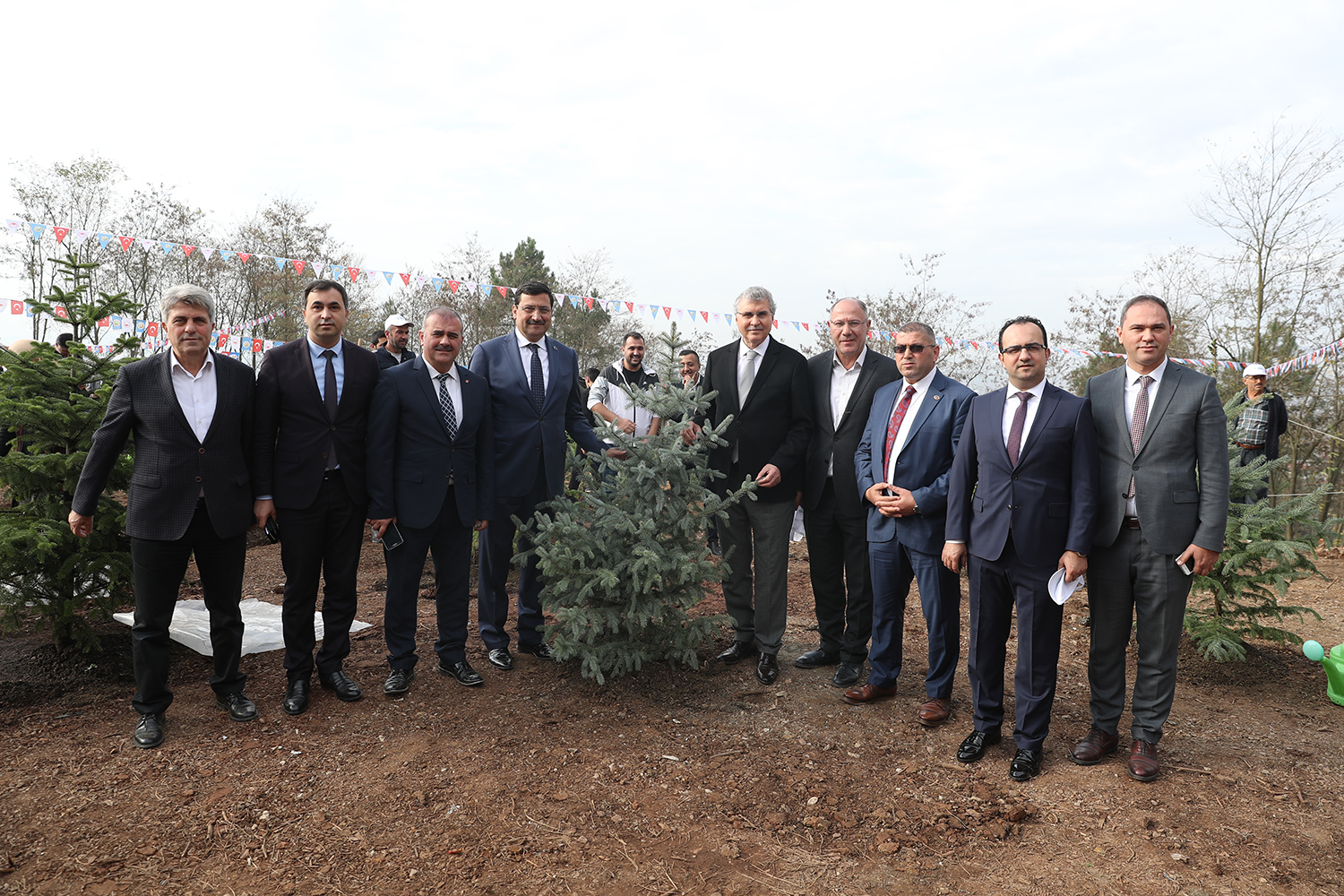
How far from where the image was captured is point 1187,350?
15.9 meters

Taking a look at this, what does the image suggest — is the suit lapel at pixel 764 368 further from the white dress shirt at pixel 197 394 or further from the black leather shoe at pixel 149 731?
the black leather shoe at pixel 149 731

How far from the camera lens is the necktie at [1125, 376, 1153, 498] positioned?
144 inches

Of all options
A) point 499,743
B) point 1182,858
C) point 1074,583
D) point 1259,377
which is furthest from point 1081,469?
point 1259,377

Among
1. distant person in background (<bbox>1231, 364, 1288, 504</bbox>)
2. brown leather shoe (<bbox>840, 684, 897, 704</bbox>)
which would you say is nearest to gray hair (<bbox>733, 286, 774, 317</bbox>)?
brown leather shoe (<bbox>840, 684, 897, 704</bbox>)

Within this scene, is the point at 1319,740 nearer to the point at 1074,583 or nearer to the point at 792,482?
the point at 1074,583

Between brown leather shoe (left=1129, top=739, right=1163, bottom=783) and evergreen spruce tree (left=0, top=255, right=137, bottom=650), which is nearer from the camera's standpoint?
brown leather shoe (left=1129, top=739, right=1163, bottom=783)

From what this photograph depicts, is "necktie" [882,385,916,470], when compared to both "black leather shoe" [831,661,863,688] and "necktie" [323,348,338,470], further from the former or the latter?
"necktie" [323,348,338,470]

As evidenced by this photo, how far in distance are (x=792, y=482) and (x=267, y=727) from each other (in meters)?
3.40

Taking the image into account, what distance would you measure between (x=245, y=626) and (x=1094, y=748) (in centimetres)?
557

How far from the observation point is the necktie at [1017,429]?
378 centimetres

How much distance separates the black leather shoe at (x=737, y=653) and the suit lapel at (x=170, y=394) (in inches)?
138

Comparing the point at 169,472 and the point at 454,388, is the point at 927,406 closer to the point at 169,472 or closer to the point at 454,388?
the point at 454,388

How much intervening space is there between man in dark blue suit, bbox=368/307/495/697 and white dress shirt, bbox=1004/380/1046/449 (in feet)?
10.1

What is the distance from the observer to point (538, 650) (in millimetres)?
5234
